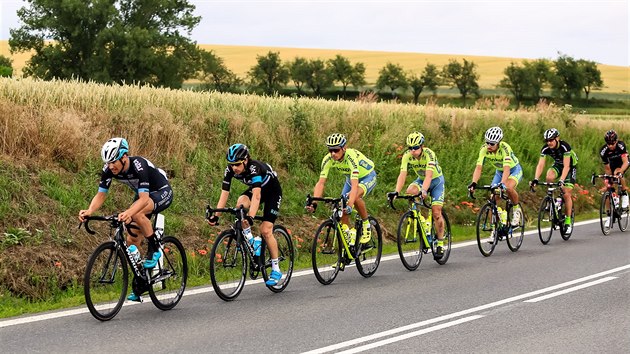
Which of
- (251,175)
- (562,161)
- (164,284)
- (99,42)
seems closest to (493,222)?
(562,161)

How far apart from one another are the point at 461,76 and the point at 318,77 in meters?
16.0

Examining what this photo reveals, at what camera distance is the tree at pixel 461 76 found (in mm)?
93375

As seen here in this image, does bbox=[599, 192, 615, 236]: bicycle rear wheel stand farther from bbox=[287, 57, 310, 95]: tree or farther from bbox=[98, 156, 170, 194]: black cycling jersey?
bbox=[287, 57, 310, 95]: tree

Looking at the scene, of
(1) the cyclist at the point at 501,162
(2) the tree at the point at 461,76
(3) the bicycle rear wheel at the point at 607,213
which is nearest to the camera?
(1) the cyclist at the point at 501,162

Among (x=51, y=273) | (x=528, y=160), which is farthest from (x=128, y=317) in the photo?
(x=528, y=160)

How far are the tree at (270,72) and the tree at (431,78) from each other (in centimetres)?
1569

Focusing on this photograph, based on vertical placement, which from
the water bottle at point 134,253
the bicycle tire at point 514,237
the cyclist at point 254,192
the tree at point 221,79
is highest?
the tree at point 221,79

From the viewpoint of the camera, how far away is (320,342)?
26.6 feet

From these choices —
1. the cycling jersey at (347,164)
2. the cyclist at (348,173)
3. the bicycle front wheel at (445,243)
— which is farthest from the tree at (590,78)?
the cycling jersey at (347,164)

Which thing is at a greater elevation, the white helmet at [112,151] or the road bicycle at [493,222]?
the white helmet at [112,151]

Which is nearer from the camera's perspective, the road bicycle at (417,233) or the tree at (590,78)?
the road bicycle at (417,233)

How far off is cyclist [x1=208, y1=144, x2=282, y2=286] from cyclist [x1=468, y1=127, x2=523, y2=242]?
186 inches

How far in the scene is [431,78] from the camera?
321ft

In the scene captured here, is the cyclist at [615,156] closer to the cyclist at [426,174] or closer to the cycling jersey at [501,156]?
the cycling jersey at [501,156]
